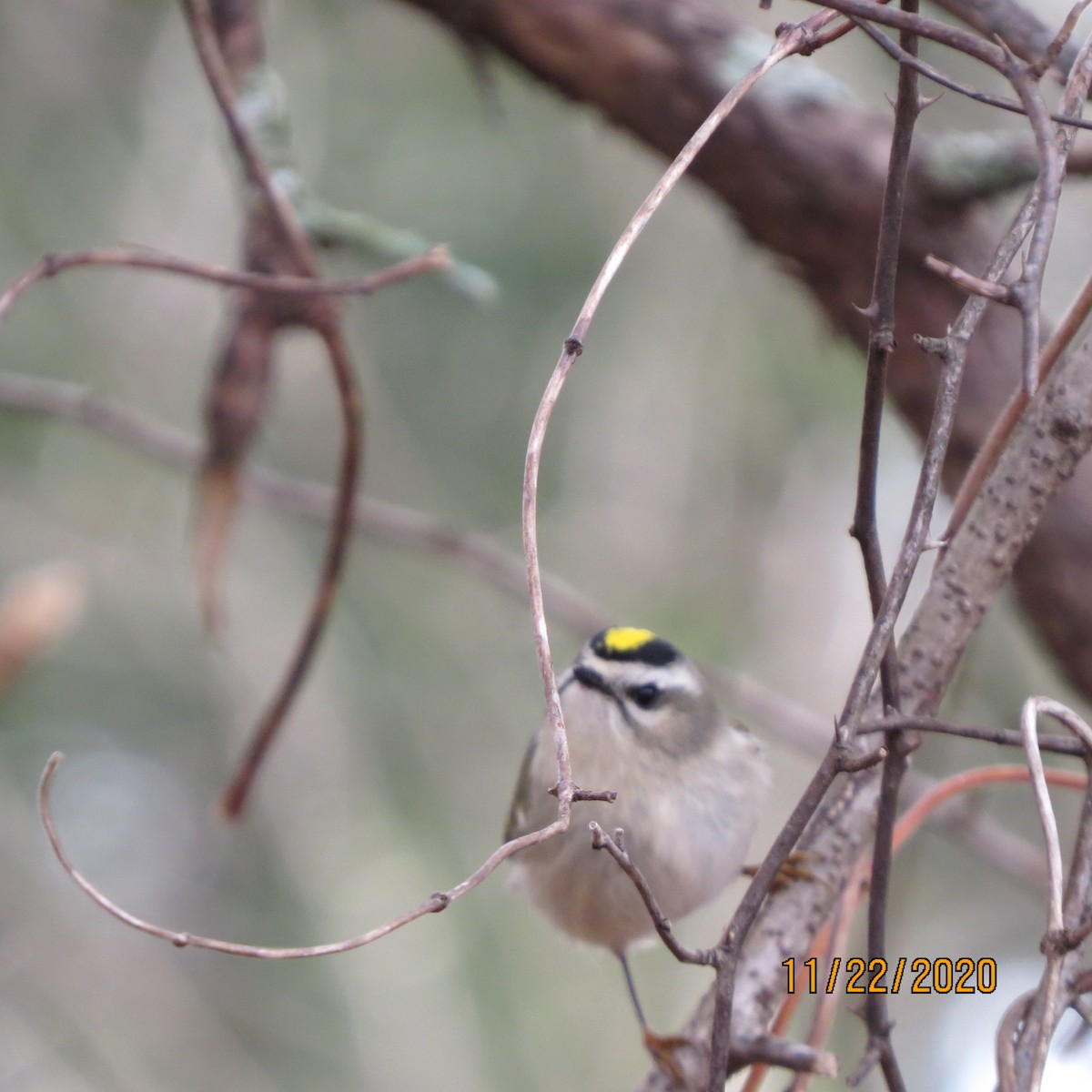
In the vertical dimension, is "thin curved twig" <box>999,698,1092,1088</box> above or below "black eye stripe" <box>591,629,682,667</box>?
above

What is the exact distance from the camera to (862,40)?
14.3ft

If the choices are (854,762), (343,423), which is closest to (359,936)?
(854,762)

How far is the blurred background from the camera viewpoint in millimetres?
4148

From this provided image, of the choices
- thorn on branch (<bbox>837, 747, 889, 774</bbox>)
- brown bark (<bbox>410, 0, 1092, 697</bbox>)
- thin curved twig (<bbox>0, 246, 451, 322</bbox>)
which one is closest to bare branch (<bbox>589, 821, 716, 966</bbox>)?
thorn on branch (<bbox>837, 747, 889, 774</bbox>)

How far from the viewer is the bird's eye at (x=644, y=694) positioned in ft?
6.93

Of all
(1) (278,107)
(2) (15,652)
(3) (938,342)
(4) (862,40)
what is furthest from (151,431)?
(4) (862,40)

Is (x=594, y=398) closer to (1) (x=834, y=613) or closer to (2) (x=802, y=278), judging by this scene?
(1) (x=834, y=613)

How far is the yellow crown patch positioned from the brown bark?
59 centimetres

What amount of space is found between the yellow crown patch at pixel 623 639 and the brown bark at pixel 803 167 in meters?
0.59

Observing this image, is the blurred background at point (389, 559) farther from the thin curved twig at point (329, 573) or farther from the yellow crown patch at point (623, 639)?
the thin curved twig at point (329, 573)

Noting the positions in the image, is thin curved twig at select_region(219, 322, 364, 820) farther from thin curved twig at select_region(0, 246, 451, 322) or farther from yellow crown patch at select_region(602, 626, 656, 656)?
yellow crown patch at select_region(602, 626, 656, 656)

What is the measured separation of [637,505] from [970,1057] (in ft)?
6.69

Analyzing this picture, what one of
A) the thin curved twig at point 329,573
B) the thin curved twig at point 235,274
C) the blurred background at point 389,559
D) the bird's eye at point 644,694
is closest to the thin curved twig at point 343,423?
the thin curved twig at point 329,573

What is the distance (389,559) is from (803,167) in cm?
350
